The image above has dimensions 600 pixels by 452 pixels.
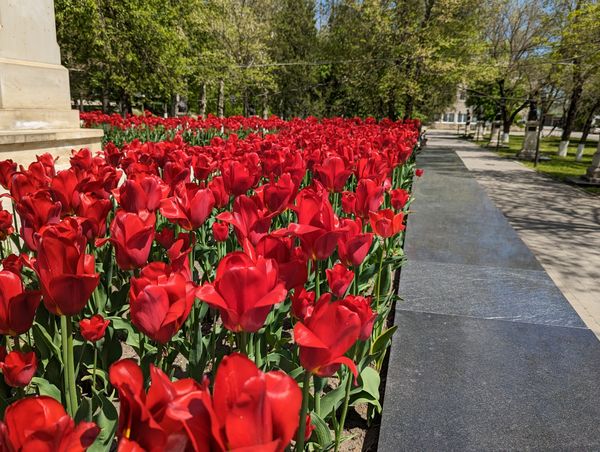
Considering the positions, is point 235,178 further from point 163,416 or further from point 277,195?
point 163,416

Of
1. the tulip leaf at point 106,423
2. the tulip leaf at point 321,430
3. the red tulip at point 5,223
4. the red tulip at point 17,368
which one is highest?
the red tulip at point 5,223

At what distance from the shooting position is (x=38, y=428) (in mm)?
650

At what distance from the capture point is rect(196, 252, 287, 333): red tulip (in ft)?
3.09

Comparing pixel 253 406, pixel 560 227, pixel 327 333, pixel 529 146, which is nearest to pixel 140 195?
pixel 327 333

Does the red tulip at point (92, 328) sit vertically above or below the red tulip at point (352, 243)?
below

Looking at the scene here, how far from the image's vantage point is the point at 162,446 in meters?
0.65

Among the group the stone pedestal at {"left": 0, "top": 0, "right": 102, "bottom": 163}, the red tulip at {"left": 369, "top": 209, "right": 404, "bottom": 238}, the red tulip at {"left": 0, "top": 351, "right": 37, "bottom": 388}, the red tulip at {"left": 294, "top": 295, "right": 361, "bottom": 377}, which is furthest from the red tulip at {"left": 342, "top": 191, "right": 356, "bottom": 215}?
the stone pedestal at {"left": 0, "top": 0, "right": 102, "bottom": 163}

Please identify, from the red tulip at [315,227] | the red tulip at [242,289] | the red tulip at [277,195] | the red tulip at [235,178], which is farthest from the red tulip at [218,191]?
the red tulip at [242,289]

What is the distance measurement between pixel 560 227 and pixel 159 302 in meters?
7.58

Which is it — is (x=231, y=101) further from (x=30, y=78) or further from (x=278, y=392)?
(x=278, y=392)

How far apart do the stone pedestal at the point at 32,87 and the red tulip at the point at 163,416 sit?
494cm

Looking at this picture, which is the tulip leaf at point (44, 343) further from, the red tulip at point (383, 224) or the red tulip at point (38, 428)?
the red tulip at point (383, 224)

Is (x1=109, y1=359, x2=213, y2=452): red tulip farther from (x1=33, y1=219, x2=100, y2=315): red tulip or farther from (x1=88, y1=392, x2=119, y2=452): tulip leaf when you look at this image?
(x1=88, y1=392, x2=119, y2=452): tulip leaf

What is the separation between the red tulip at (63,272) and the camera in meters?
1.08
